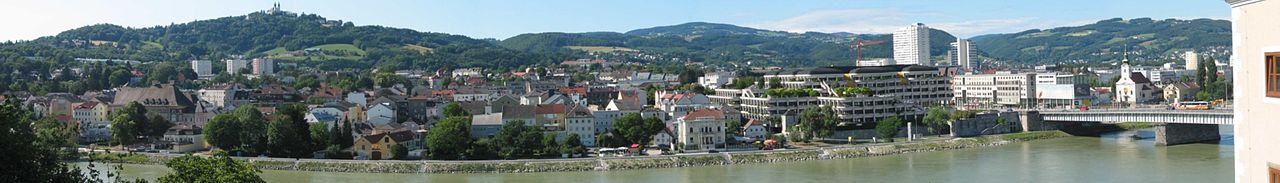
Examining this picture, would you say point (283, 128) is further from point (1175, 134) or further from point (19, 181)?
point (1175, 134)

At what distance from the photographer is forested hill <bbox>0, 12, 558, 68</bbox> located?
170 ft

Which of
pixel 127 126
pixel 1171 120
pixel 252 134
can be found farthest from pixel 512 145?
pixel 1171 120

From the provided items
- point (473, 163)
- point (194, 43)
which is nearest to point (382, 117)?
point (473, 163)

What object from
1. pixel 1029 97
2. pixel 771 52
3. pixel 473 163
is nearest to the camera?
pixel 473 163

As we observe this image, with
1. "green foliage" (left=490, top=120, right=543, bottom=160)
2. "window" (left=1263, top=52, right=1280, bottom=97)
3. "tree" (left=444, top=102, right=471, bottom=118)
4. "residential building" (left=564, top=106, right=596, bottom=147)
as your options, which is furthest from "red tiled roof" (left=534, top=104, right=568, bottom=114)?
"window" (left=1263, top=52, right=1280, bottom=97)

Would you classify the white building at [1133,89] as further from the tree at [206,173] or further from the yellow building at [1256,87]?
the yellow building at [1256,87]

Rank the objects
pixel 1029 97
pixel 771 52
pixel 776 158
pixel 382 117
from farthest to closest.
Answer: pixel 771 52 → pixel 1029 97 → pixel 382 117 → pixel 776 158

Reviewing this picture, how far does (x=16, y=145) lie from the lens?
17.4ft

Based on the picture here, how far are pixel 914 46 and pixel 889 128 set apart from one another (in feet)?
149

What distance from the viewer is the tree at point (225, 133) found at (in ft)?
56.8

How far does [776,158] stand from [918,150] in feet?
9.01

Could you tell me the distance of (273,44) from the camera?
201 feet

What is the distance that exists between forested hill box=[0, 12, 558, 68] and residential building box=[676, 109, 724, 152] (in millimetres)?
33961

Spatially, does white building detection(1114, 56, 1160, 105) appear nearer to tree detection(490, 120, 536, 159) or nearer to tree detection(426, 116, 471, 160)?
tree detection(490, 120, 536, 159)
